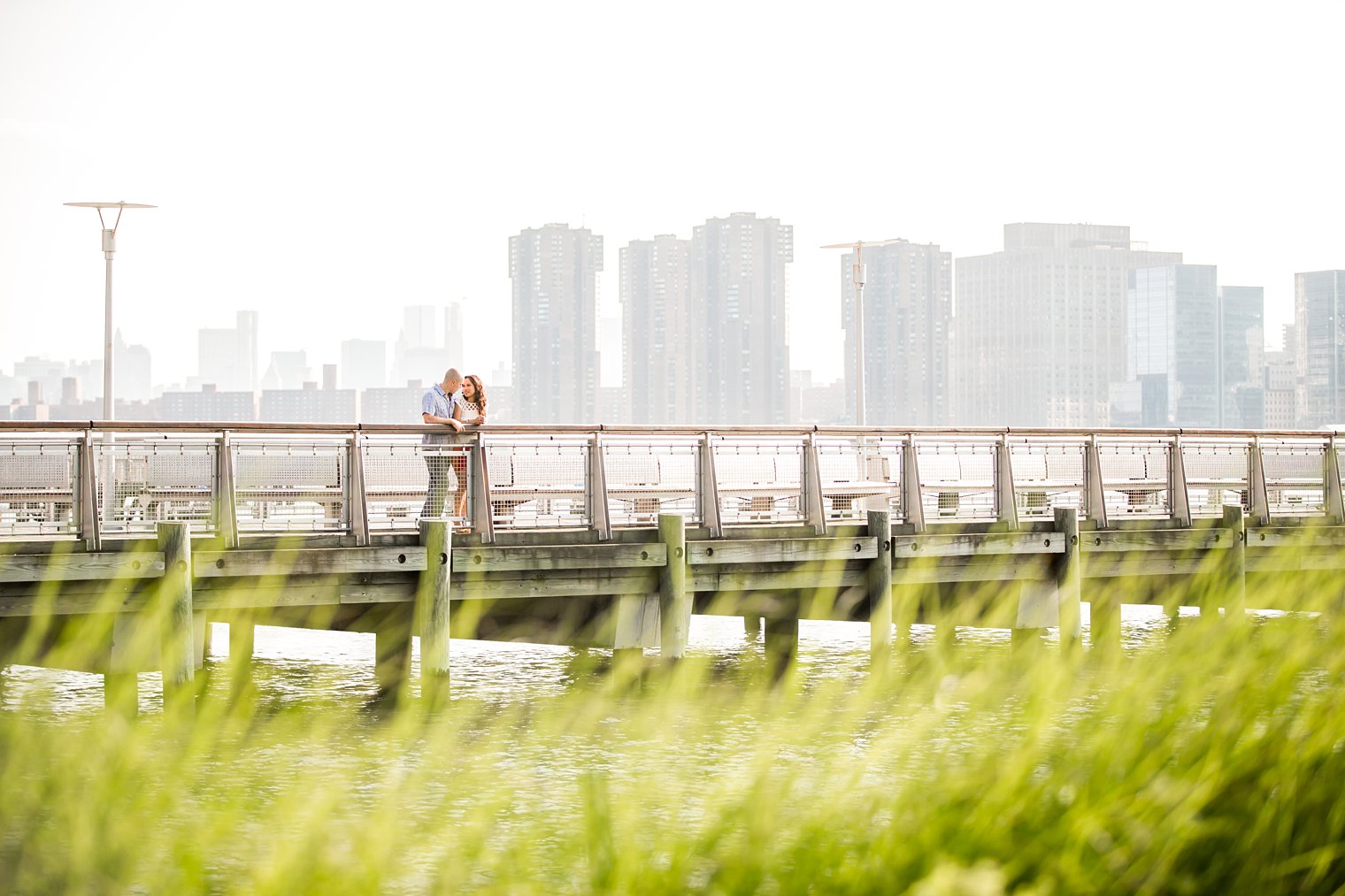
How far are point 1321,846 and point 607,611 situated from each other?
13045 millimetres

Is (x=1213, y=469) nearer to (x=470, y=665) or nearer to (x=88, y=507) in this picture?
(x=470, y=665)

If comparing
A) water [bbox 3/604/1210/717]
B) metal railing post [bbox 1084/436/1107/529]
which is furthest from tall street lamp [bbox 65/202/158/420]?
metal railing post [bbox 1084/436/1107/529]

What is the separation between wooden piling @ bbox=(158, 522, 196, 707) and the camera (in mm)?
14266

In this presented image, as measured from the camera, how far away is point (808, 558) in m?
17.4

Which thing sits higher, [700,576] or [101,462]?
[101,462]

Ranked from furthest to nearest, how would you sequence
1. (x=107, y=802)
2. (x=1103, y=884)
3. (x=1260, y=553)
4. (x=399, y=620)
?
(x=1260, y=553) < (x=399, y=620) < (x=107, y=802) < (x=1103, y=884)

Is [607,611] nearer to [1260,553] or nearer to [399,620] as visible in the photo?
[399,620]

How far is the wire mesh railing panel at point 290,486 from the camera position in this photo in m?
15.4

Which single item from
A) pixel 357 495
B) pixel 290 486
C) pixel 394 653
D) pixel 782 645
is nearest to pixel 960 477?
pixel 782 645

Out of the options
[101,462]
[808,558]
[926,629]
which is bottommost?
[926,629]

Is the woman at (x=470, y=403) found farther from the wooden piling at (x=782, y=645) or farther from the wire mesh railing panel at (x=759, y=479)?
the wooden piling at (x=782, y=645)

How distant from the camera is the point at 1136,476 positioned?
2098 cm

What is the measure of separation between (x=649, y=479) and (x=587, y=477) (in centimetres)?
76

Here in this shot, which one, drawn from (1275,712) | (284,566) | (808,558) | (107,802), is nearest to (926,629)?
(808,558)
